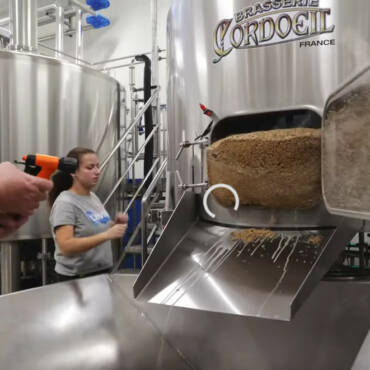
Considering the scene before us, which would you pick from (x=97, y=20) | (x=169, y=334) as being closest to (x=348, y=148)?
(x=169, y=334)

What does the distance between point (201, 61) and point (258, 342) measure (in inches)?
32.2

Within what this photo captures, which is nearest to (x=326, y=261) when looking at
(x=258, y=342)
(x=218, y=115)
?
(x=258, y=342)

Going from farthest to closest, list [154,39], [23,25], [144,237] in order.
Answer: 1. [154,39]
2. [23,25]
3. [144,237]

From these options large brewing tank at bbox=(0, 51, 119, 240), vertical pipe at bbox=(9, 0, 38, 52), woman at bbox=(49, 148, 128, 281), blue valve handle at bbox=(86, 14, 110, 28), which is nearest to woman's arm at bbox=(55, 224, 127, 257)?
woman at bbox=(49, 148, 128, 281)

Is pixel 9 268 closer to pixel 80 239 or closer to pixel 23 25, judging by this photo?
pixel 80 239

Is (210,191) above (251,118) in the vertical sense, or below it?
below

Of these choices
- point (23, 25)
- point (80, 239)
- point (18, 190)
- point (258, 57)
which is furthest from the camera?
point (23, 25)

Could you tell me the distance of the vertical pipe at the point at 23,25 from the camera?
1921 mm

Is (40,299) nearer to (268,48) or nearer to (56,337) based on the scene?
(56,337)

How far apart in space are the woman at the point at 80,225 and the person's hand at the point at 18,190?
54cm

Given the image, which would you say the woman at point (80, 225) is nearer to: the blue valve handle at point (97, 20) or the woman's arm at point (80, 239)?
the woman's arm at point (80, 239)

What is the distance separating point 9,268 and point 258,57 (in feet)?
5.25

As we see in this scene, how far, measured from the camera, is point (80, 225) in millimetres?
1147

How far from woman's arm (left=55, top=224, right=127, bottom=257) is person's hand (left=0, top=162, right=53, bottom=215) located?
53 centimetres
